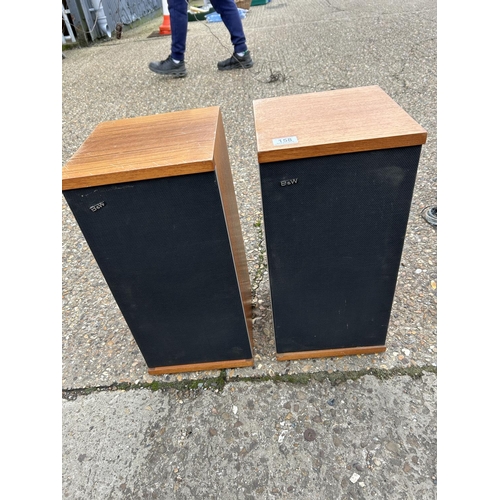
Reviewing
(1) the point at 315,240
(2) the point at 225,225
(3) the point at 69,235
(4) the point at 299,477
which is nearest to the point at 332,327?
(1) the point at 315,240

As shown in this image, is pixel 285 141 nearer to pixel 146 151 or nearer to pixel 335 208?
pixel 335 208

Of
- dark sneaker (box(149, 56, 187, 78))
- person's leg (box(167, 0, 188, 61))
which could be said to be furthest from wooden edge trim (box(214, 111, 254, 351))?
dark sneaker (box(149, 56, 187, 78))

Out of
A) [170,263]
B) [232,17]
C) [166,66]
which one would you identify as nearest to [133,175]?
[170,263]

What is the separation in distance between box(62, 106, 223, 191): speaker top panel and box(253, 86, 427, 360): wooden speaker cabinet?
0.20 m

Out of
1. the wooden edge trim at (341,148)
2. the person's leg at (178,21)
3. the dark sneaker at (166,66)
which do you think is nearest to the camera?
the wooden edge trim at (341,148)

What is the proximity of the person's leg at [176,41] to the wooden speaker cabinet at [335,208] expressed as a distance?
10.6 feet

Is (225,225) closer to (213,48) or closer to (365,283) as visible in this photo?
(365,283)

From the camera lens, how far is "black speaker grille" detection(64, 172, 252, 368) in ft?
4.15

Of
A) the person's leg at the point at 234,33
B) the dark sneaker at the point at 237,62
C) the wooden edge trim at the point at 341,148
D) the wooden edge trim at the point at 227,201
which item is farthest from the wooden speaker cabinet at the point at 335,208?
the dark sneaker at the point at 237,62

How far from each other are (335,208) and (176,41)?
157 inches

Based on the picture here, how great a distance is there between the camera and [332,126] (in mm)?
1294

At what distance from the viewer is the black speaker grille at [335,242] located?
1241 mm

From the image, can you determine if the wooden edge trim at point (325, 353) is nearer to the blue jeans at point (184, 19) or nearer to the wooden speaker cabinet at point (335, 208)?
the wooden speaker cabinet at point (335, 208)

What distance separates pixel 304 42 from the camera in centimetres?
564
